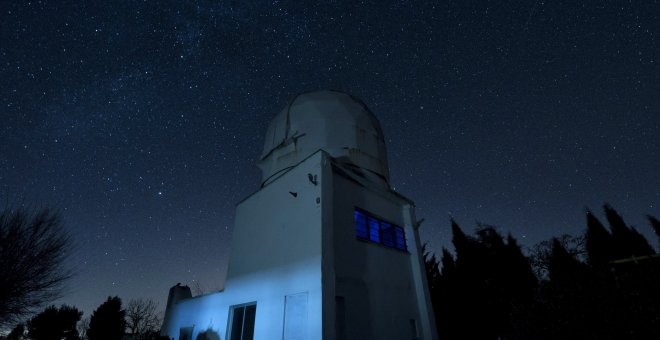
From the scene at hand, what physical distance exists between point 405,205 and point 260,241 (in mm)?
6479

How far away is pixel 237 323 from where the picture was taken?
9.89 metres

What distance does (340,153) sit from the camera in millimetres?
12516

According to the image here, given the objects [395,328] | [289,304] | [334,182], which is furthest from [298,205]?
[395,328]

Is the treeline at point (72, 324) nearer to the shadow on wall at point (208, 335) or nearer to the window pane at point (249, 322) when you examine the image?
the shadow on wall at point (208, 335)

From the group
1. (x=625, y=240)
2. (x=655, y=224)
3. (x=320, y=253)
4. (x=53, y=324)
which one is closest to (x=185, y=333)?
(x=320, y=253)

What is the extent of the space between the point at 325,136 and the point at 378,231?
4.73m

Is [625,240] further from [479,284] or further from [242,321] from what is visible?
[242,321]

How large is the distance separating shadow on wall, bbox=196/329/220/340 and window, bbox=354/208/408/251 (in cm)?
623

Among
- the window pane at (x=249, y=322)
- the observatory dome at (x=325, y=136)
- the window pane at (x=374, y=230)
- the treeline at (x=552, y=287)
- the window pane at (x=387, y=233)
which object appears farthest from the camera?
the observatory dome at (x=325, y=136)

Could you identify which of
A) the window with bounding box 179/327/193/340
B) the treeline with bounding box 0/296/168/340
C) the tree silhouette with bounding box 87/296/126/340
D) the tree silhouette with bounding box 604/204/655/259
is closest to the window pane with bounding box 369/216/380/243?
the window with bounding box 179/327/193/340

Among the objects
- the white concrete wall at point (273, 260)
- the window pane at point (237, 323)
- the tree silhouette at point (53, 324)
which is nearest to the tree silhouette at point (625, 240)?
the white concrete wall at point (273, 260)

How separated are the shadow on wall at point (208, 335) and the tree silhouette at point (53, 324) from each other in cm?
1414

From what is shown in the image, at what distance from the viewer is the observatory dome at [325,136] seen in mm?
12695

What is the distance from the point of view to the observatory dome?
12695 mm
